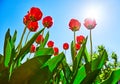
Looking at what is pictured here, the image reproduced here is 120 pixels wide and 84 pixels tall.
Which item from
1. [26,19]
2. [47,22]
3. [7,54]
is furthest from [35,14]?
[7,54]

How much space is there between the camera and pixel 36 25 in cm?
370

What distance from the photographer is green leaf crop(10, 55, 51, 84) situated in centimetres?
264

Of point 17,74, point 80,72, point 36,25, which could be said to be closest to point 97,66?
point 80,72

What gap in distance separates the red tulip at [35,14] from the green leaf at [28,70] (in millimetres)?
794

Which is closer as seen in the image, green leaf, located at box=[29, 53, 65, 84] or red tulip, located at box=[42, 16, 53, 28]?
green leaf, located at box=[29, 53, 65, 84]

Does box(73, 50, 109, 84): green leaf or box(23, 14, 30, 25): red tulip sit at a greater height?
box(23, 14, 30, 25): red tulip

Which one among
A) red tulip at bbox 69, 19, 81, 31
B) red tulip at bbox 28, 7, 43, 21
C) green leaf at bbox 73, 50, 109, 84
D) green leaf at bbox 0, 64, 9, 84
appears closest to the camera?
green leaf at bbox 0, 64, 9, 84

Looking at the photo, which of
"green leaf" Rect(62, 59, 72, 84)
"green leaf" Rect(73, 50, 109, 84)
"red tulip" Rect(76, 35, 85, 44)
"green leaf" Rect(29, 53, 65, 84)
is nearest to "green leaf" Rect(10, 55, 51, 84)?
"green leaf" Rect(29, 53, 65, 84)

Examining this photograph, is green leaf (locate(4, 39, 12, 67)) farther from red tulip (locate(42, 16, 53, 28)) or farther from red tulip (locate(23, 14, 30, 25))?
red tulip (locate(42, 16, 53, 28))

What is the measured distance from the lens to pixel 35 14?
10.9 ft

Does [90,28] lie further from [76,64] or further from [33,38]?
[33,38]

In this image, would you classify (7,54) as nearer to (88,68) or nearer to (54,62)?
(54,62)

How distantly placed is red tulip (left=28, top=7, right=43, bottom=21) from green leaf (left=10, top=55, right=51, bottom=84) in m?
0.79

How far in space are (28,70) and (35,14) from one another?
0.87 metres
